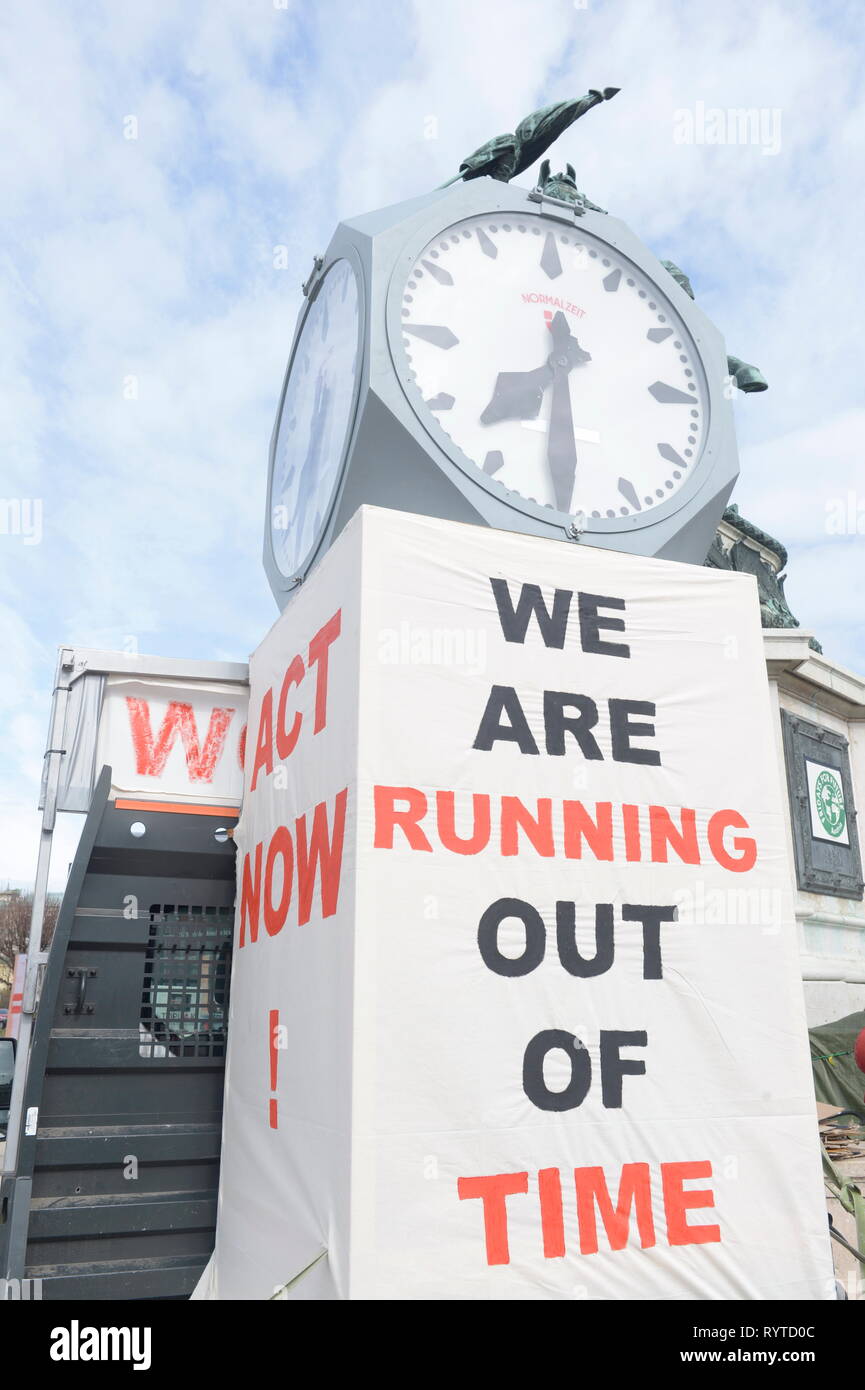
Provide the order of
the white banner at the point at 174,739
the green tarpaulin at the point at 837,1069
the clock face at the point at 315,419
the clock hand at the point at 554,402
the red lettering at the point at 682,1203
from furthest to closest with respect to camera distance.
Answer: the green tarpaulin at the point at 837,1069 → the white banner at the point at 174,739 → the clock face at the point at 315,419 → the clock hand at the point at 554,402 → the red lettering at the point at 682,1203

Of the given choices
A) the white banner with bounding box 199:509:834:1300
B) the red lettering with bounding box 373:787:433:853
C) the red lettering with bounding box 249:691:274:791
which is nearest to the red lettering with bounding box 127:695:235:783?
the red lettering with bounding box 249:691:274:791

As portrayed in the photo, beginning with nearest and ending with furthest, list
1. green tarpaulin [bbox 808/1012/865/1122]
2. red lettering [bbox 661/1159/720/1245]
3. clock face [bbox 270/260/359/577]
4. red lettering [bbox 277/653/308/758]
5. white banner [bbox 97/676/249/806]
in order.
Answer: red lettering [bbox 661/1159/720/1245], red lettering [bbox 277/653/308/758], clock face [bbox 270/260/359/577], white banner [bbox 97/676/249/806], green tarpaulin [bbox 808/1012/865/1122]

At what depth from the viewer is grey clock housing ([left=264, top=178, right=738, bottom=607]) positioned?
354 centimetres

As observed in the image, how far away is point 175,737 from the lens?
4.28 m

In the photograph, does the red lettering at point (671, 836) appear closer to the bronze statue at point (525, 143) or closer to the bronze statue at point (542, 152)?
the bronze statue at point (542, 152)

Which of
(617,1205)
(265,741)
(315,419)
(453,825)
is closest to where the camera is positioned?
(617,1205)

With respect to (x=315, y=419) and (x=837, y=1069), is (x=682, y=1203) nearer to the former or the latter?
(x=315, y=419)

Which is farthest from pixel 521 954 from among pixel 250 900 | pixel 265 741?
pixel 265 741

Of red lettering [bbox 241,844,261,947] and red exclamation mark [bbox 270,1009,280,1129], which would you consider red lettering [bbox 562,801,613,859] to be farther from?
red lettering [bbox 241,844,261,947]

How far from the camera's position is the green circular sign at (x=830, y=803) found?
804 cm

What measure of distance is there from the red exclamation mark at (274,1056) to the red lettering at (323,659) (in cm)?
96

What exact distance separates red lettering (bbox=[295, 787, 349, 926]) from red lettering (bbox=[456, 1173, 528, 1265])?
822 mm

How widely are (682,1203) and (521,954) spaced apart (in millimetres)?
857

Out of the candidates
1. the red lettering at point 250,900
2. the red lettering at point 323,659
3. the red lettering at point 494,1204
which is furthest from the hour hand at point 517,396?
the red lettering at point 494,1204
